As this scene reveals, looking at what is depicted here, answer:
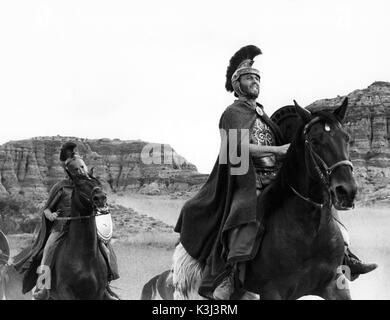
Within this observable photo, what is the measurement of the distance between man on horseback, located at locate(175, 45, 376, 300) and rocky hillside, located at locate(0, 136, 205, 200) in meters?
78.9

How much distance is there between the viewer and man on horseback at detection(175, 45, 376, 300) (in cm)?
861

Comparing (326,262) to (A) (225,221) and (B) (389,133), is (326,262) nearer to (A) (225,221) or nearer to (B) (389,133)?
(A) (225,221)

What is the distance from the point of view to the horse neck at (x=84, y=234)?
12.1m

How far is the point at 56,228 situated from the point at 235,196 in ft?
15.5

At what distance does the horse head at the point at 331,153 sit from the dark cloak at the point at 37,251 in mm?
5720

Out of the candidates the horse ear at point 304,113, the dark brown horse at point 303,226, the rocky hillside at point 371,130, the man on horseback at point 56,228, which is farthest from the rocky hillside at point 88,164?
the horse ear at point 304,113

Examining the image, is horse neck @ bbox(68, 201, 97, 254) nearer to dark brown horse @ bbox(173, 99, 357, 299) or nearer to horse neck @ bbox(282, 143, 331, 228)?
dark brown horse @ bbox(173, 99, 357, 299)

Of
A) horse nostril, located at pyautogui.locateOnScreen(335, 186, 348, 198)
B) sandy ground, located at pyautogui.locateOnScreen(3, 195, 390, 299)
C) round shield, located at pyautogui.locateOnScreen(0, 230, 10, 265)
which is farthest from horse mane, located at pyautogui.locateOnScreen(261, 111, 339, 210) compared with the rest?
sandy ground, located at pyautogui.locateOnScreen(3, 195, 390, 299)

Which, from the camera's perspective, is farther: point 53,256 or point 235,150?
point 53,256

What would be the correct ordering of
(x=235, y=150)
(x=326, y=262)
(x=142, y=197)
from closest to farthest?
(x=326, y=262)
(x=235, y=150)
(x=142, y=197)

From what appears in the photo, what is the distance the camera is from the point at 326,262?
837 cm

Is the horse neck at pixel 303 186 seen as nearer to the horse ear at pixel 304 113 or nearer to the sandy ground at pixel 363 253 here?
the horse ear at pixel 304 113

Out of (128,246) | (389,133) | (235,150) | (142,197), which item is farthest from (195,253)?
(389,133)
